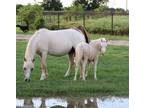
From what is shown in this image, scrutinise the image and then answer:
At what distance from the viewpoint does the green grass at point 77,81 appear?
313 centimetres

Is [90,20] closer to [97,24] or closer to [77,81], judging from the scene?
[97,24]

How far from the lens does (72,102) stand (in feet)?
10.2

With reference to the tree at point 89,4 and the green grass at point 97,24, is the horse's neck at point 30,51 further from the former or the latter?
the tree at point 89,4

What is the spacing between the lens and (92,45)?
3.21 meters

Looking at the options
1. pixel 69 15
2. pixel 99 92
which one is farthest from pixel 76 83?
pixel 69 15

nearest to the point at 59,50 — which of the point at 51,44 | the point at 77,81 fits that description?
the point at 51,44

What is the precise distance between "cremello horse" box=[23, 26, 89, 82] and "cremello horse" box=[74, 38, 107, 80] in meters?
0.03

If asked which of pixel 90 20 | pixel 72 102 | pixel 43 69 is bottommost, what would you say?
pixel 72 102

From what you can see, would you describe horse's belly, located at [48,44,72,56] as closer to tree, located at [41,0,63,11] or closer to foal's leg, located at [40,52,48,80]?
foal's leg, located at [40,52,48,80]

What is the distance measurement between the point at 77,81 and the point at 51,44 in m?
0.22

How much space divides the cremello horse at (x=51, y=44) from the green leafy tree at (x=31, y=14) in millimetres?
53

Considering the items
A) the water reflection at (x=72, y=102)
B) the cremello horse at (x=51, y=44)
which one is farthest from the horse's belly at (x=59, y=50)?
the water reflection at (x=72, y=102)
